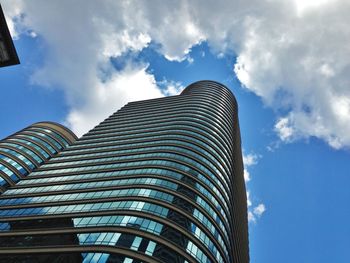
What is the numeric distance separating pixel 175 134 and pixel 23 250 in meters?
34.5

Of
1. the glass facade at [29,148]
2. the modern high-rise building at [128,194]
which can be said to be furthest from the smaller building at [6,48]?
the glass facade at [29,148]

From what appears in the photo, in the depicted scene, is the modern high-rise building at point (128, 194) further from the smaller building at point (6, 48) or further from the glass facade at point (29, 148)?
the smaller building at point (6, 48)

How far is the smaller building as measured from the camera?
1987 centimetres

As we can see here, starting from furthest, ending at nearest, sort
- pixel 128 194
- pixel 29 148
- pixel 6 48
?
pixel 29 148, pixel 128 194, pixel 6 48

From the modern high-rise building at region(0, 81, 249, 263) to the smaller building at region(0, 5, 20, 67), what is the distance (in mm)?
21104

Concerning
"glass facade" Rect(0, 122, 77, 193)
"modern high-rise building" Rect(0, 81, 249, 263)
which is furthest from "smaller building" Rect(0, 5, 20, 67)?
"glass facade" Rect(0, 122, 77, 193)

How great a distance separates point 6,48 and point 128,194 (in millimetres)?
26861

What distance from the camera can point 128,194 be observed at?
42156mm

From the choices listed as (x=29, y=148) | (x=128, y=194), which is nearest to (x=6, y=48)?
(x=128, y=194)

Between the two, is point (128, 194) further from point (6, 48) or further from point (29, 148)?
point (29, 148)

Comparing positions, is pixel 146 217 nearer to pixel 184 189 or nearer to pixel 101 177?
pixel 184 189

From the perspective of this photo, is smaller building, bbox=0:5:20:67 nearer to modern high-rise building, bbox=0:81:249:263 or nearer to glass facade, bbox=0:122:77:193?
modern high-rise building, bbox=0:81:249:263

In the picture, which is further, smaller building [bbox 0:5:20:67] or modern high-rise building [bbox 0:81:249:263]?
Result: modern high-rise building [bbox 0:81:249:263]

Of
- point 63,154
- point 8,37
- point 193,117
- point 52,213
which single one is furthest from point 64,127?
point 8,37
